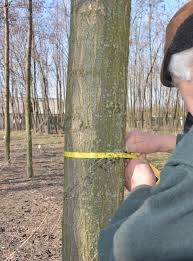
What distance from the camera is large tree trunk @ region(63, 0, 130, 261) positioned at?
1814 millimetres

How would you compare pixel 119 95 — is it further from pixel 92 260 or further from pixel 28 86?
pixel 28 86

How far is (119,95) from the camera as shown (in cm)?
185

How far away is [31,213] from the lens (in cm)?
640

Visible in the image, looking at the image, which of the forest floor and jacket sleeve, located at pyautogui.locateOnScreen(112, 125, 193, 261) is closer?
jacket sleeve, located at pyautogui.locateOnScreen(112, 125, 193, 261)

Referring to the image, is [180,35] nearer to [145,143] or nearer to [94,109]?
[145,143]

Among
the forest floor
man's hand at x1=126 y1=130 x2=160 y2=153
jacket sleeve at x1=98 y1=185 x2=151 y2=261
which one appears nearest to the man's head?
jacket sleeve at x1=98 y1=185 x2=151 y2=261

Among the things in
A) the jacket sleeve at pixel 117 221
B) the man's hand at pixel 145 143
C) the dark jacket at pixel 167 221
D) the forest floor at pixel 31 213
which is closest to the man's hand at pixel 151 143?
the man's hand at pixel 145 143

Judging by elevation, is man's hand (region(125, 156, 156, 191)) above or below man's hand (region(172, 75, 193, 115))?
below

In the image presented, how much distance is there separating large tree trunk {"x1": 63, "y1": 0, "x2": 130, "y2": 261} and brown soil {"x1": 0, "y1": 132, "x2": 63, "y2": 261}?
36.0 inches

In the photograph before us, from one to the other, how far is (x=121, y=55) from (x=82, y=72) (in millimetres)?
167

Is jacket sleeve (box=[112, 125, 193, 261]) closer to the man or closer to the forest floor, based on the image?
the man

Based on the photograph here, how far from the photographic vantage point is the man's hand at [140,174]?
4.35 ft

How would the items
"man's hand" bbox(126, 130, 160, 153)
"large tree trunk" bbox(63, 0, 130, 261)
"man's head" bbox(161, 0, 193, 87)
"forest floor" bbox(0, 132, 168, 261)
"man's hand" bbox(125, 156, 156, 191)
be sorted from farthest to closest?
"forest floor" bbox(0, 132, 168, 261), "large tree trunk" bbox(63, 0, 130, 261), "man's hand" bbox(126, 130, 160, 153), "man's hand" bbox(125, 156, 156, 191), "man's head" bbox(161, 0, 193, 87)

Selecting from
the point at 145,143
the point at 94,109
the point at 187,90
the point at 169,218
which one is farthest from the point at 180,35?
the point at 94,109
